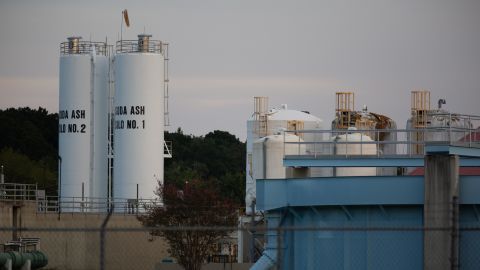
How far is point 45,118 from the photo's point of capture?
12269 cm

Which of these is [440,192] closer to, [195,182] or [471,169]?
[471,169]

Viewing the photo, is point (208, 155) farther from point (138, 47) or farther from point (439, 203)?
point (439, 203)

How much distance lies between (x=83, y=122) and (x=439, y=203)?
42.5m

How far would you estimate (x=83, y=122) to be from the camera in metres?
72.8

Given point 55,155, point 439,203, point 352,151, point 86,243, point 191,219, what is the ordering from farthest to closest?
point 55,155
point 86,243
point 191,219
point 352,151
point 439,203

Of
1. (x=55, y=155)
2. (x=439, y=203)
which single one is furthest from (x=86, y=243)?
(x=55, y=155)

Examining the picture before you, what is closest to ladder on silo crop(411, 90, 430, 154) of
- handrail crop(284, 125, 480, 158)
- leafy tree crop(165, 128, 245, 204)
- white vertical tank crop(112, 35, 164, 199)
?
handrail crop(284, 125, 480, 158)

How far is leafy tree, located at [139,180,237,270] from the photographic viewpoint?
5666 centimetres

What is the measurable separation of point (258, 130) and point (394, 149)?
14.0m

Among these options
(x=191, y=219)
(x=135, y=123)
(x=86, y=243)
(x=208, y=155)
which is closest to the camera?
(x=191, y=219)

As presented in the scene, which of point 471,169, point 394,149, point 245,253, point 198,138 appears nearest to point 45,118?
point 198,138

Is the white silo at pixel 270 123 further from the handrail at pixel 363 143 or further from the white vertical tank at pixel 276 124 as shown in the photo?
the handrail at pixel 363 143

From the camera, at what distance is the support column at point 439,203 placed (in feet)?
106

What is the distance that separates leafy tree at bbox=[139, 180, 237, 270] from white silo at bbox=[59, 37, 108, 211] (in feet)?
21.7
